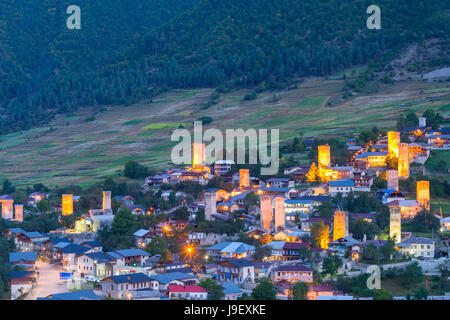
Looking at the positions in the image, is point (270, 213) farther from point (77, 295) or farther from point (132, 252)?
point (77, 295)

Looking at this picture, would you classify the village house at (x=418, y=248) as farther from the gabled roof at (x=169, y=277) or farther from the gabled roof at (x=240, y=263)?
the gabled roof at (x=169, y=277)

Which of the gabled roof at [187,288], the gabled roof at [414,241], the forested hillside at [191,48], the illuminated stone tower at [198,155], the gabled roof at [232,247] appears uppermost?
the forested hillside at [191,48]

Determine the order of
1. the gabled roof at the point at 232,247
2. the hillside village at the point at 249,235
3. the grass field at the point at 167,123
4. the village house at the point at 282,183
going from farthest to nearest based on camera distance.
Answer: the grass field at the point at 167,123
the village house at the point at 282,183
the gabled roof at the point at 232,247
the hillside village at the point at 249,235

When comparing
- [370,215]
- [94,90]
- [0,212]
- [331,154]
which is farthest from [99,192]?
[94,90]

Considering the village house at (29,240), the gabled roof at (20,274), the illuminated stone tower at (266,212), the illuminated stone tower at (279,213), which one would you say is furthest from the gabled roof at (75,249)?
the illuminated stone tower at (279,213)

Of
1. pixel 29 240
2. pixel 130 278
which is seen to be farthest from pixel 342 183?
pixel 130 278
